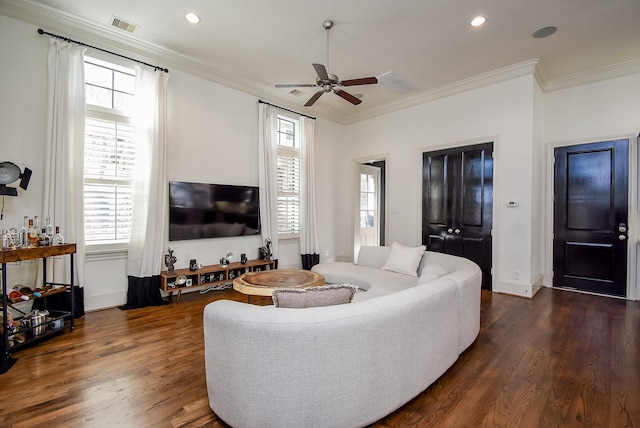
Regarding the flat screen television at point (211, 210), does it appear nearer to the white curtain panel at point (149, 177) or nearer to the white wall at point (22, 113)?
the white curtain panel at point (149, 177)

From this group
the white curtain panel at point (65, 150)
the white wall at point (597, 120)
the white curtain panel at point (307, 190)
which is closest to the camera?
the white curtain panel at point (65, 150)

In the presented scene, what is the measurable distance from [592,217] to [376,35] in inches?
165

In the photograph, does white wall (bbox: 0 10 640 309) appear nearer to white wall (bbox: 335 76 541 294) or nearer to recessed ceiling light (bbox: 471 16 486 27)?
white wall (bbox: 335 76 541 294)

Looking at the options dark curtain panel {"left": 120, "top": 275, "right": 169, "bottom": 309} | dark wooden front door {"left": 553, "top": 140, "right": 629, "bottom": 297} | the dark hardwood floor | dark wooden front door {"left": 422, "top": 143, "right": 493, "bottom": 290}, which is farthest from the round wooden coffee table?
dark wooden front door {"left": 553, "top": 140, "right": 629, "bottom": 297}

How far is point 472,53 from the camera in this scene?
13.1 feet

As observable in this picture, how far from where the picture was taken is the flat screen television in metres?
4.19

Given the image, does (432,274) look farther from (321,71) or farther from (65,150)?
(65,150)

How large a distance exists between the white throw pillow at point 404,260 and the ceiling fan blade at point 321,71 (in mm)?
2412

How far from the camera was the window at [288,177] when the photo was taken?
559cm

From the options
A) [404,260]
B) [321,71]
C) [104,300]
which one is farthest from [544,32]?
[104,300]

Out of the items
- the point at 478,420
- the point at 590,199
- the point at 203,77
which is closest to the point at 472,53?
the point at 590,199

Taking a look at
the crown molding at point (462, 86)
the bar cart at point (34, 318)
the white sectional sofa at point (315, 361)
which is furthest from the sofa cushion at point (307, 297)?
the crown molding at point (462, 86)

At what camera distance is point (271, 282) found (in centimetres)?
316

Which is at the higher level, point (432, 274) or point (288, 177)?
point (288, 177)
